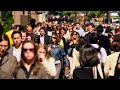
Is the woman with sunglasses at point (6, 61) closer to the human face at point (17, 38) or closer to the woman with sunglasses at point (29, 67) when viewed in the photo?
the woman with sunglasses at point (29, 67)

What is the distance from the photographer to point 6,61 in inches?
240

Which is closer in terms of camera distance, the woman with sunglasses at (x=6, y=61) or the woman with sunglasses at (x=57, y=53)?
the woman with sunglasses at (x=6, y=61)

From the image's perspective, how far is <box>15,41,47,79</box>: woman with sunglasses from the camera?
5387 millimetres

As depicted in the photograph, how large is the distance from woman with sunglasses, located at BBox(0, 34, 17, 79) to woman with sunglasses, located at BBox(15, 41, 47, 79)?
22 cm

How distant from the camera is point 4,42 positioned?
6555mm

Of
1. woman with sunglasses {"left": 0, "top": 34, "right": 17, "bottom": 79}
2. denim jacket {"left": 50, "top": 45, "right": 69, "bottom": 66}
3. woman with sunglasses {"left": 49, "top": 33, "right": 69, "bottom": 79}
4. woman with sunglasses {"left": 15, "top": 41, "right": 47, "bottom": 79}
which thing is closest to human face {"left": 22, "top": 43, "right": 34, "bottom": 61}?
woman with sunglasses {"left": 15, "top": 41, "right": 47, "bottom": 79}

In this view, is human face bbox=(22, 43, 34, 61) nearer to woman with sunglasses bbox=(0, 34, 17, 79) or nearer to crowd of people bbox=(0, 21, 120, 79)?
crowd of people bbox=(0, 21, 120, 79)

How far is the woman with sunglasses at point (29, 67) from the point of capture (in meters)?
5.39

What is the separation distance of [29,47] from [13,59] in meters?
0.62

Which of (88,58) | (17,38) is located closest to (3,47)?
(17,38)

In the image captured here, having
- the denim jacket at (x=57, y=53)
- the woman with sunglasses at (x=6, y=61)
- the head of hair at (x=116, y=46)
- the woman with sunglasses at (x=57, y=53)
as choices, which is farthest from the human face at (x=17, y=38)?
the head of hair at (x=116, y=46)

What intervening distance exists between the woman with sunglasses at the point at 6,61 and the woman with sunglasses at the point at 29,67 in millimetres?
217

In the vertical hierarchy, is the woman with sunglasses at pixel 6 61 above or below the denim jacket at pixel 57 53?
above
